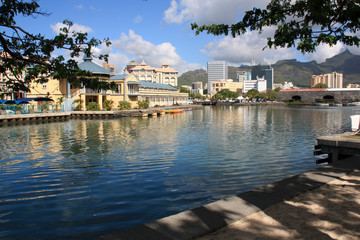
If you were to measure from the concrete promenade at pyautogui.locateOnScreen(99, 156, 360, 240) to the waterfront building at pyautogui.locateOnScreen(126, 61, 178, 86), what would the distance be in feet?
462

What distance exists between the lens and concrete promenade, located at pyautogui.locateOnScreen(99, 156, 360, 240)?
442 centimetres

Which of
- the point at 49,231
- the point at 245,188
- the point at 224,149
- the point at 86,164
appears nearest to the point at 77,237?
the point at 49,231

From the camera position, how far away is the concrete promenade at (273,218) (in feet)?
14.5

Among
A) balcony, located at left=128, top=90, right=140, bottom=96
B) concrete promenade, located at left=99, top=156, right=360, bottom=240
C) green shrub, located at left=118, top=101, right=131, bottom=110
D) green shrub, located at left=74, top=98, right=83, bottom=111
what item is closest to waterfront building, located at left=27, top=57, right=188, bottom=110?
balcony, located at left=128, top=90, right=140, bottom=96

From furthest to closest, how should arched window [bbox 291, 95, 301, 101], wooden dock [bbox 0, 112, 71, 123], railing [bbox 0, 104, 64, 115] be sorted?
arched window [bbox 291, 95, 301, 101], railing [bbox 0, 104, 64, 115], wooden dock [bbox 0, 112, 71, 123]

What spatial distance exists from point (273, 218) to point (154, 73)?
494 feet

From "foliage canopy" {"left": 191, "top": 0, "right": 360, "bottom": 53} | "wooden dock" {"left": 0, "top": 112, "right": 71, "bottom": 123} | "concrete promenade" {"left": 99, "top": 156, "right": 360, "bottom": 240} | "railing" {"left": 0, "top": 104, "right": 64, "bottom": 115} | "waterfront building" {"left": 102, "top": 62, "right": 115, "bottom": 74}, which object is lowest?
"concrete promenade" {"left": 99, "top": 156, "right": 360, "bottom": 240}

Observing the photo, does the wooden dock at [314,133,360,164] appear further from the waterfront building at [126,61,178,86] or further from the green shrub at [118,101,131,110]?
the waterfront building at [126,61,178,86]

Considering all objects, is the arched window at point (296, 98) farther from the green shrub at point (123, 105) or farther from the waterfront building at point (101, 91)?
the green shrub at point (123, 105)

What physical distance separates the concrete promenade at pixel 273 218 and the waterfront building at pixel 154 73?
140941 mm

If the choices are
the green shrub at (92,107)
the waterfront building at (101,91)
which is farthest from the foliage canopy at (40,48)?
the green shrub at (92,107)

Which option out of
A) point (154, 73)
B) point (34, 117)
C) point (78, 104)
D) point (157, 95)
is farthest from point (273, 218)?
point (154, 73)

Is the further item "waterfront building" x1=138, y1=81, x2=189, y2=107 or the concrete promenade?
"waterfront building" x1=138, y1=81, x2=189, y2=107

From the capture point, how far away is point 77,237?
20.7ft
